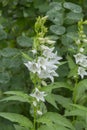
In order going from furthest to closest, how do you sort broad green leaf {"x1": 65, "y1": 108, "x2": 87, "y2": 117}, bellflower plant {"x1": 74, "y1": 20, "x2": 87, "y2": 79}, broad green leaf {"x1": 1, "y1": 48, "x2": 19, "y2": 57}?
broad green leaf {"x1": 1, "y1": 48, "x2": 19, "y2": 57}
bellflower plant {"x1": 74, "y1": 20, "x2": 87, "y2": 79}
broad green leaf {"x1": 65, "y1": 108, "x2": 87, "y2": 117}

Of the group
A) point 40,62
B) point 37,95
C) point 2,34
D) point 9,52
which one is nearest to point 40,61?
point 40,62

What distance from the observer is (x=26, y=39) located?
3.38 m

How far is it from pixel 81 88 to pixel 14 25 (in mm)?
1086

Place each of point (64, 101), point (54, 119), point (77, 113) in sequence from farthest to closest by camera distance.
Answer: point (64, 101) < point (77, 113) < point (54, 119)

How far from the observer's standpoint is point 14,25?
12.7 feet

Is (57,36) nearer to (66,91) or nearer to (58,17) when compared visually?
(58,17)

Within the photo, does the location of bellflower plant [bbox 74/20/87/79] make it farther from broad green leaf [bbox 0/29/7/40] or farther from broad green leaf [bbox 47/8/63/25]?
broad green leaf [bbox 0/29/7/40]

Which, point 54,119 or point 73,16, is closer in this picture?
point 54,119

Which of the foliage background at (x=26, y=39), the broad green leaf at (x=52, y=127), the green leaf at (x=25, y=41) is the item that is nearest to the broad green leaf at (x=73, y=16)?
the foliage background at (x=26, y=39)

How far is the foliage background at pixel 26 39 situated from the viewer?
11.0 ft

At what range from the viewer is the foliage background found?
3.34m

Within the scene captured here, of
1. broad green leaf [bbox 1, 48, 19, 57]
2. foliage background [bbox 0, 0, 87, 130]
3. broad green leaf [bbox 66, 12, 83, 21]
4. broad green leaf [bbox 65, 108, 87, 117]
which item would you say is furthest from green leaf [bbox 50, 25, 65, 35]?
broad green leaf [bbox 65, 108, 87, 117]

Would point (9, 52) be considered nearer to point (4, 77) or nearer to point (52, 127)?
point (4, 77)

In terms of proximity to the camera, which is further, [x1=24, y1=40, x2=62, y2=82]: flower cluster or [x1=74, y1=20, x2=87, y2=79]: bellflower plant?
[x1=74, y1=20, x2=87, y2=79]: bellflower plant
